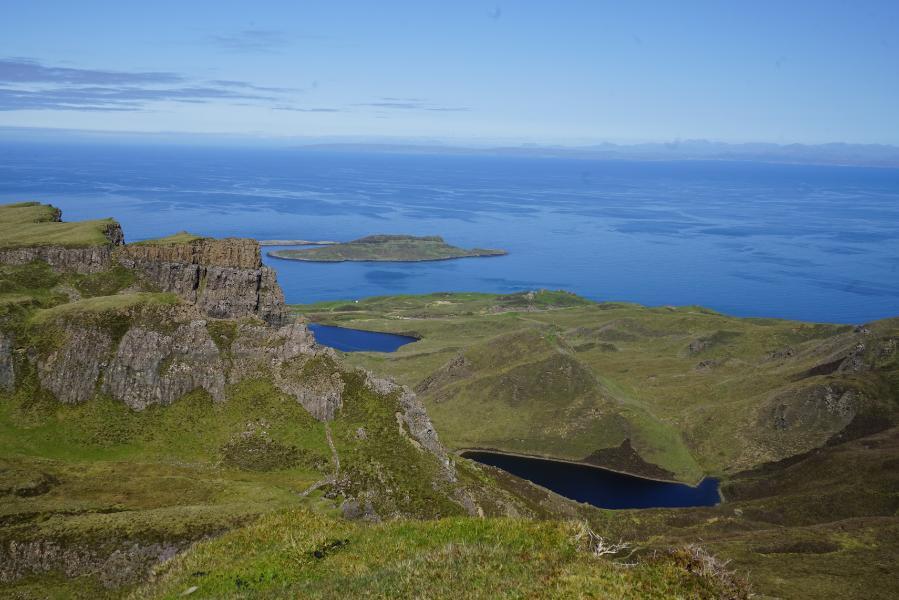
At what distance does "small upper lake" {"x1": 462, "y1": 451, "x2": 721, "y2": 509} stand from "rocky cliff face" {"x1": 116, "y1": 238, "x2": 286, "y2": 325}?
3872 cm

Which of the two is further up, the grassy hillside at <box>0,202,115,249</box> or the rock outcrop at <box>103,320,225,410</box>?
the grassy hillside at <box>0,202,115,249</box>

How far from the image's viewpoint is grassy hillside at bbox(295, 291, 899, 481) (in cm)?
10912

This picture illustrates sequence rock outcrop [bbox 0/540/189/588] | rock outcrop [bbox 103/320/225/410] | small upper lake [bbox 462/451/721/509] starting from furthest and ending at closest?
1. small upper lake [bbox 462/451/721/509]
2. rock outcrop [bbox 103/320/225/410]
3. rock outcrop [bbox 0/540/189/588]

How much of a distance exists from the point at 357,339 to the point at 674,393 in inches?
3300

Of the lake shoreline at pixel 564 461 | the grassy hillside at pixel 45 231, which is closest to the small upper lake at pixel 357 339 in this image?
the lake shoreline at pixel 564 461

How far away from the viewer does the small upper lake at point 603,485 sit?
96.8 meters

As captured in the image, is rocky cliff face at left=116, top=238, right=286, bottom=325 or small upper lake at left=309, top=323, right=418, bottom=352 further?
small upper lake at left=309, top=323, right=418, bottom=352

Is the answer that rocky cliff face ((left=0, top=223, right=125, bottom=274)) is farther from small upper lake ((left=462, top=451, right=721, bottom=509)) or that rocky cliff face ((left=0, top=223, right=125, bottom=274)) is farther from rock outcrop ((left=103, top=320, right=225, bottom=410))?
small upper lake ((left=462, top=451, right=721, bottom=509))

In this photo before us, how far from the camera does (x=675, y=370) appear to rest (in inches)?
5753


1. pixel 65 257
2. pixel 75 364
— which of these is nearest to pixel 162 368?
pixel 75 364

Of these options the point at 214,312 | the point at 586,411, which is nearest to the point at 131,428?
the point at 214,312

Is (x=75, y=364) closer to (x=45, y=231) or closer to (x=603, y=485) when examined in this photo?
(x=45, y=231)

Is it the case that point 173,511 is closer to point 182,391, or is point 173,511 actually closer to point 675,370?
point 182,391

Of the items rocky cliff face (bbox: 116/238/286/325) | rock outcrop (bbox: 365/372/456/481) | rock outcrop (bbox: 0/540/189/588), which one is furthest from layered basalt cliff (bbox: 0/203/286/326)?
rock outcrop (bbox: 0/540/189/588)
